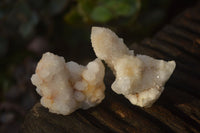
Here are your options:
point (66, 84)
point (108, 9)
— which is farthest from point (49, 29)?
point (66, 84)

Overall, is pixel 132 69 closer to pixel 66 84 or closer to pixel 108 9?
pixel 66 84

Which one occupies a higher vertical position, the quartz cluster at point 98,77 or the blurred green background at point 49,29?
the quartz cluster at point 98,77

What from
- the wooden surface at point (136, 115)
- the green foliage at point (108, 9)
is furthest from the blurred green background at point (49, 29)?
the wooden surface at point (136, 115)

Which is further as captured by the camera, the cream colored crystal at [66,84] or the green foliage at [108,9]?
the green foliage at [108,9]

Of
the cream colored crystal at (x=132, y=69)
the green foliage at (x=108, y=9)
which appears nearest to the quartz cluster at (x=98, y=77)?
the cream colored crystal at (x=132, y=69)

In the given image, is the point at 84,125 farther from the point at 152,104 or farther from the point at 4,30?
the point at 4,30

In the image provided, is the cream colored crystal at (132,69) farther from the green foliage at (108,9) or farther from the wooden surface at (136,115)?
the green foliage at (108,9)
